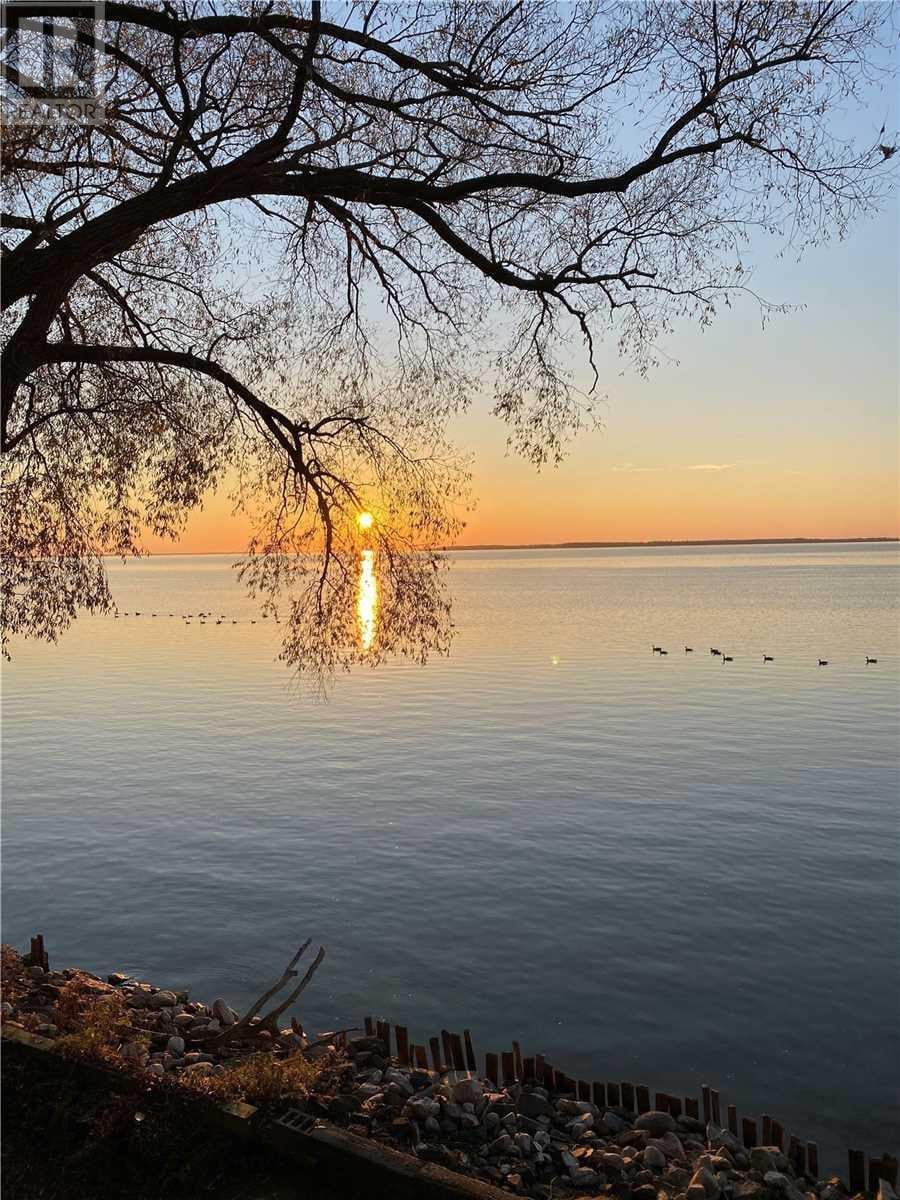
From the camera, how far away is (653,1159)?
8961 millimetres

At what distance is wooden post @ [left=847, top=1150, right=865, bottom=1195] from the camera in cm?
909

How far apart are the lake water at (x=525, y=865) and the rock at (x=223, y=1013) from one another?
1.11 metres

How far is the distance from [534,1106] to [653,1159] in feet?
5.08

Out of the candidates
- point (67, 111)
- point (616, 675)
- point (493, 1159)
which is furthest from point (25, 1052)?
point (616, 675)

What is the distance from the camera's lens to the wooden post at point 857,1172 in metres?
9.09

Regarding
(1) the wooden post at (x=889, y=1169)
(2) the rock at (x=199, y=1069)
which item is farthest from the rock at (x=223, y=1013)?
(1) the wooden post at (x=889, y=1169)

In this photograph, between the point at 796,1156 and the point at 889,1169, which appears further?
the point at 796,1156

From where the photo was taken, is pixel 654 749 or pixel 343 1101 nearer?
pixel 343 1101

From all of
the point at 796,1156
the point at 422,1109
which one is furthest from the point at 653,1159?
the point at 422,1109

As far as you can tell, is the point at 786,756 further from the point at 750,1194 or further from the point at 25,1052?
the point at 25,1052

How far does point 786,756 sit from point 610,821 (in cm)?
983

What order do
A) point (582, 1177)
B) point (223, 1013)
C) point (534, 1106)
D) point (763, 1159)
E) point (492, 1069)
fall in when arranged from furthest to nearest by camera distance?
point (223, 1013), point (492, 1069), point (534, 1106), point (763, 1159), point (582, 1177)

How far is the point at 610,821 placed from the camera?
22719 millimetres

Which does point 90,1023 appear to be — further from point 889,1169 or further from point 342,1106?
point 889,1169
